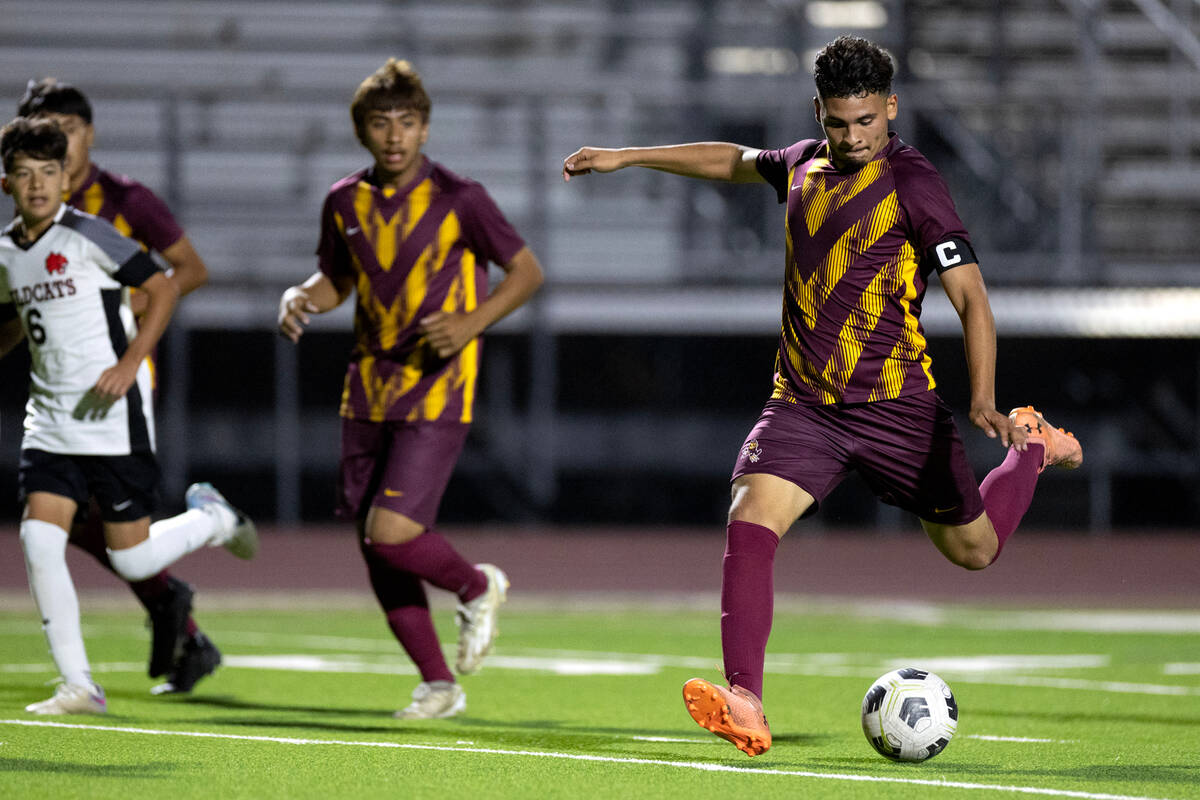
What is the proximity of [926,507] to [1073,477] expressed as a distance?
643 inches

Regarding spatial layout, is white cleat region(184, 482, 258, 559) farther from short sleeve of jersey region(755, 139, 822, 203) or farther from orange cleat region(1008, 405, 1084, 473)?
orange cleat region(1008, 405, 1084, 473)

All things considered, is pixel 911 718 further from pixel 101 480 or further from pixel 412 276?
pixel 101 480

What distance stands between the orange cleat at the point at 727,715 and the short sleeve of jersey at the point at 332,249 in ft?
8.67

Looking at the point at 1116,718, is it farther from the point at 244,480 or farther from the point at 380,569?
the point at 244,480

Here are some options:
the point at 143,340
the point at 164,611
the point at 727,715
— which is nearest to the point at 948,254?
the point at 727,715

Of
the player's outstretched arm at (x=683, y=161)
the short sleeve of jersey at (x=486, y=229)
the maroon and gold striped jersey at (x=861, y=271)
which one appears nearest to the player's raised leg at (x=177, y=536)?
the short sleeve of jersey at (x=486, y=229)

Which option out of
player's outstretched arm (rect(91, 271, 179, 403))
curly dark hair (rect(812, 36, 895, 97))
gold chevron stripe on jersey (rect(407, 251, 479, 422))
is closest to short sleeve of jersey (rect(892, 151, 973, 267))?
curly dark hair (rect(812, 36, 895, 97))

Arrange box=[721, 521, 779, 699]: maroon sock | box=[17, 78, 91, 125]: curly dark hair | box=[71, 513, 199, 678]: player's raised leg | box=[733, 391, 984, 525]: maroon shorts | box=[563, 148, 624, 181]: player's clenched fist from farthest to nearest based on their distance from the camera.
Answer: box=[71, 513, 199, 678]: player's raised leg < box=[17, 78, 91, 125]: curly dark hair < box=[563, 148, 624, 181]: player's clenched fist < box=[733, 391, 984, 525]: maroon shorts < box=[721, 521, 779, 699]: maroon sock

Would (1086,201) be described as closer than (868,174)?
No

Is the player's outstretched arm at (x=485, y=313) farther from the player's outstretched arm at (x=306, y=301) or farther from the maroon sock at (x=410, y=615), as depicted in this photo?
the maroon sock at (x=410, y=615)

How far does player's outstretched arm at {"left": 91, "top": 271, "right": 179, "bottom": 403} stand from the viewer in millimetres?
6547

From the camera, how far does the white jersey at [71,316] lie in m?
6.63

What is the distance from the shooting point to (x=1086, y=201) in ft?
66.7

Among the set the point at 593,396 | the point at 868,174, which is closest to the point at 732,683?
the point at 868,174
